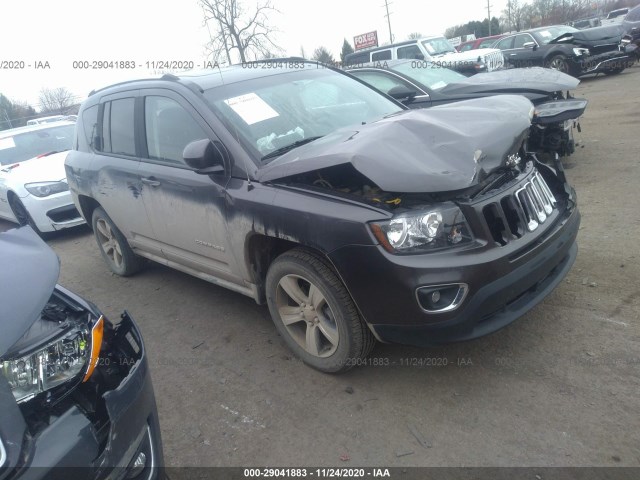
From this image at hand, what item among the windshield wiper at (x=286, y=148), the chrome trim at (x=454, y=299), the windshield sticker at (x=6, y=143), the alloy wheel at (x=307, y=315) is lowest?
the alloy wheel at (x=307, y=315)

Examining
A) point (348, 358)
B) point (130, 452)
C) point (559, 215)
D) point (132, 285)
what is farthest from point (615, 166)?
point (130, 452)

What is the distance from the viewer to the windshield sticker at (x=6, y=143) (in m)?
8.32

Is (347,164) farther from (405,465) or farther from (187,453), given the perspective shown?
(187,453)

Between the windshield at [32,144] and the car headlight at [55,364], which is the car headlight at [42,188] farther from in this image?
the car headlight at [55,364]

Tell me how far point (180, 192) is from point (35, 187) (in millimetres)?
4532

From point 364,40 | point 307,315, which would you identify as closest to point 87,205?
point 307,315

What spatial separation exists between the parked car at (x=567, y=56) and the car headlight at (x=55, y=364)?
50.0 feet

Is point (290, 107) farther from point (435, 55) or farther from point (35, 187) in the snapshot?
point (435, 55)

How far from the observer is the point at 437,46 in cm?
1496

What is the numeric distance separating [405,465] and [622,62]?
1524 centimetres

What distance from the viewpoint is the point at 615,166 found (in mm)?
6035

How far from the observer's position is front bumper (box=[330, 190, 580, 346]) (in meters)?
2.46

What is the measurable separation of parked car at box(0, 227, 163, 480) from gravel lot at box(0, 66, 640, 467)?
801mm

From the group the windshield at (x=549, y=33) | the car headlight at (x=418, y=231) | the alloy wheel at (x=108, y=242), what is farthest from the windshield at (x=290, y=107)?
the windshield at (x=549, y=33)
